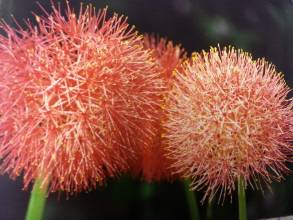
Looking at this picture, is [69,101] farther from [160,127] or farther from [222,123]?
[222,123]

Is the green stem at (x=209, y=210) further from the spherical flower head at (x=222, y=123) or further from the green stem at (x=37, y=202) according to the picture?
the green stem at (x=37, y=202)

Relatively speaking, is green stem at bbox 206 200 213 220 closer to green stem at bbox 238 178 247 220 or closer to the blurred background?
the blurred background

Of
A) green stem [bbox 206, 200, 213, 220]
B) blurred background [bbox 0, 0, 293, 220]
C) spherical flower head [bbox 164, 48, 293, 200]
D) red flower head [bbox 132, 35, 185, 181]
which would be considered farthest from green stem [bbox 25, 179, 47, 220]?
green stem [bbox 206, 200, 213, 220]

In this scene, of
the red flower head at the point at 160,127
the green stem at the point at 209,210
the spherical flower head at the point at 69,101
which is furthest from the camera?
the green stem at the point at 209,210

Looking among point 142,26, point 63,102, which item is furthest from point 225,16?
point 63,102

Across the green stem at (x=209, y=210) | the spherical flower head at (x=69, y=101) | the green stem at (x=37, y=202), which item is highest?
the spherical flower head at (x=69, y=101)

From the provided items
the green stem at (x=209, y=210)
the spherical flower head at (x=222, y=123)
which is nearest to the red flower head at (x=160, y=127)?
the spherical flower head at (x=222, y=123)

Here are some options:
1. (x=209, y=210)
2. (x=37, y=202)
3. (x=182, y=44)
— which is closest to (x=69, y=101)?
(x=37, y=202)

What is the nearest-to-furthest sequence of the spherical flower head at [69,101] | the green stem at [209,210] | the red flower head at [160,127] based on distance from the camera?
the spherical flower head at [69,101], the red flower head at [160,127], the green stem at [209,210]
